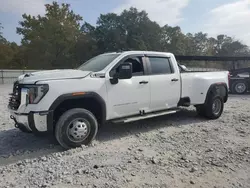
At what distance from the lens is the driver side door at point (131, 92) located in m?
4.99

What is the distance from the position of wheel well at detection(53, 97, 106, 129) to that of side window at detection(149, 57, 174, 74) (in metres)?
1.65

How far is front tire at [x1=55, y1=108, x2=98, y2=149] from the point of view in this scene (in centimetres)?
441

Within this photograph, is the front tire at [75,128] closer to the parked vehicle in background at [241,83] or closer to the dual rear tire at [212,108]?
the dual rear tire at [212,108]

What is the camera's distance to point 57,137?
4422 millimetres

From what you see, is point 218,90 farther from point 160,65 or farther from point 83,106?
point 83,106

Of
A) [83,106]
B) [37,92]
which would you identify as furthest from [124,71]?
[37,92]

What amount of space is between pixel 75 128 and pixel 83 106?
1.89ft

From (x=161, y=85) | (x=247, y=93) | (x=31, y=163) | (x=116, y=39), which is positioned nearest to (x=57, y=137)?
(x=31, y=163)

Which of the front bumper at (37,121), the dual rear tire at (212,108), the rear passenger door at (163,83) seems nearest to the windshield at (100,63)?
the rear passenger door at (163,83)

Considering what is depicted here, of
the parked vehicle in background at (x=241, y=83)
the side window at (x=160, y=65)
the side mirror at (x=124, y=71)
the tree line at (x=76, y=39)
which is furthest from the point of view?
the tree line at (x=76, y=39)

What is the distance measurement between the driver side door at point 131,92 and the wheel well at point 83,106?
21 cm

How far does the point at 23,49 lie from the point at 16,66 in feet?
9.59

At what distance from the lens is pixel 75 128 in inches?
179

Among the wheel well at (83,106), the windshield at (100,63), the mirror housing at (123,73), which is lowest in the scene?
the wheel well at (83,106)
